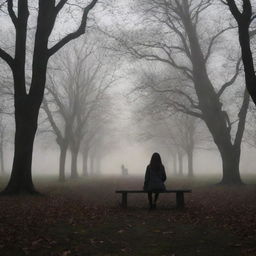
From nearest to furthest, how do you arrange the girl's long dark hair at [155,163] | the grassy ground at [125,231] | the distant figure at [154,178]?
the grassy ground at [125,231] < the distant figure at [154,178] < the girl's long dark hair at [155,163]

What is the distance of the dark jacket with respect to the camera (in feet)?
41.1

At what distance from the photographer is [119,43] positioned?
88.0ft

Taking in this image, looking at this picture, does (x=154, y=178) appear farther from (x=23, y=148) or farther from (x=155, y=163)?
(x=23, y=148)

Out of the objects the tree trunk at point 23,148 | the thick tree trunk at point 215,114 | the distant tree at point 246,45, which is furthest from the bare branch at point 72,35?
the thick tree trunk at point 215,114

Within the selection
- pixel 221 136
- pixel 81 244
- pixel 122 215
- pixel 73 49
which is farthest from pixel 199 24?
pixel 81 244

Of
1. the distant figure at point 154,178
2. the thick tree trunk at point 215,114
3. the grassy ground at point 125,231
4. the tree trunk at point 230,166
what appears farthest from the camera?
the thick tree trunk at point 215,114

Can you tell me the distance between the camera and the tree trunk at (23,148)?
54.3 ft

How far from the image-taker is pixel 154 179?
12.6 meters

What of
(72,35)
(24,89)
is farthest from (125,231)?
(72,35)

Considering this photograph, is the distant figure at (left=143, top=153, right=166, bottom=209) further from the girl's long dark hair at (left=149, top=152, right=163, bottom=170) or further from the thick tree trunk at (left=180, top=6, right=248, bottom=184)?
the thick tree trunk at (left=180, top=6, right=248, bottom=184)

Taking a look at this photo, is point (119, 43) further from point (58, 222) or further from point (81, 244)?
point (81, 244)

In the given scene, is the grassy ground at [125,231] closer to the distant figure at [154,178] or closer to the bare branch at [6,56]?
the distant figure at [154,178]

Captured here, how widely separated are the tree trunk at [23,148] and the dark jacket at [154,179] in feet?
19.9

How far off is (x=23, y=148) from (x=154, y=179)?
680 cm
